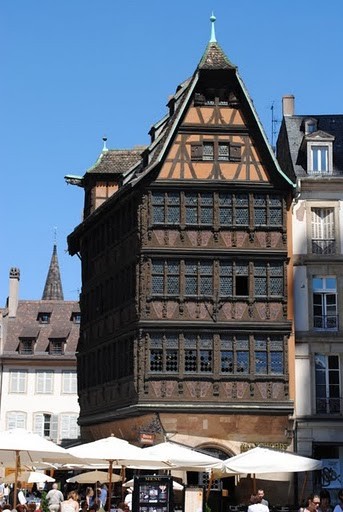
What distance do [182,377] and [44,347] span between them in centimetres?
2980

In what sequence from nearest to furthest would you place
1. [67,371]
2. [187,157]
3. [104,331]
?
1. [187,157]
2. [104,331]
3. [67,371]

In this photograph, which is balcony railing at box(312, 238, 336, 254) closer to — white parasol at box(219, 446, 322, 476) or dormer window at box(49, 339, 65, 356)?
white parasol at box(219, 446, 322, 476)

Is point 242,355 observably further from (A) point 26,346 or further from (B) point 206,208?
(A) point 26,346

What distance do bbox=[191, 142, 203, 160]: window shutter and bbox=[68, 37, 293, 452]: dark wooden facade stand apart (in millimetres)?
35

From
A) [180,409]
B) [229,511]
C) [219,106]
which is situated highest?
[219,106]

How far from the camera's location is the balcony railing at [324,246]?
37.6m

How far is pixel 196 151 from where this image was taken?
36844mm

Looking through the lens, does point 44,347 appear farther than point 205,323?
Yes

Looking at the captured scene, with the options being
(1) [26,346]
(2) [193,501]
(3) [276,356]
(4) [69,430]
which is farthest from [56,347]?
(2) [193,501]

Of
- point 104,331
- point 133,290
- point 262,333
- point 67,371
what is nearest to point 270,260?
point 262,333

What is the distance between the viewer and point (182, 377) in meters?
35.4

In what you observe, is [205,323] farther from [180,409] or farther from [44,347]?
[44,347]

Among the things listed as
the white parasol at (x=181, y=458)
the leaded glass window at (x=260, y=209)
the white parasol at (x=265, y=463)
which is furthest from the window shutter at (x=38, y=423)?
the white parasol at (x=265, y=463)

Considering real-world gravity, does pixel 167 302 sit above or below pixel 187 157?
below
